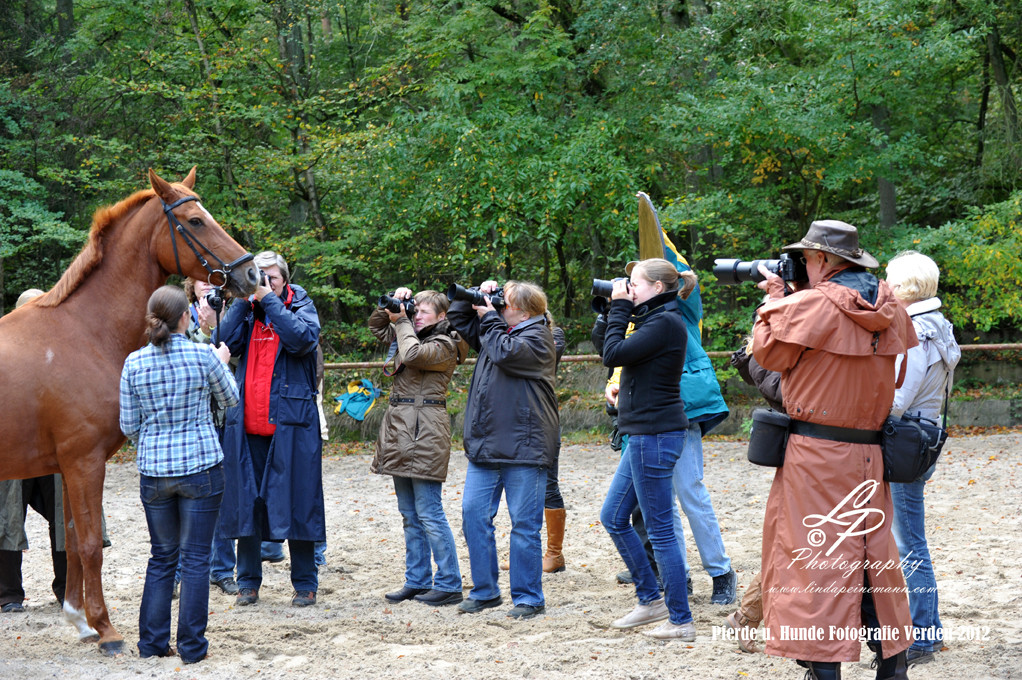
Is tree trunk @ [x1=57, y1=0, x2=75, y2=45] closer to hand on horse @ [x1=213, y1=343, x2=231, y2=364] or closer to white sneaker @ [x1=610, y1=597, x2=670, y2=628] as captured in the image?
hand on horse @ [x1=213, y1=343, x2=231, y2=364]

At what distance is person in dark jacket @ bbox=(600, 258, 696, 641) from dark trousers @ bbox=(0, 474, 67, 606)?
333cm

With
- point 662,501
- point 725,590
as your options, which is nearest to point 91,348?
point 662,501

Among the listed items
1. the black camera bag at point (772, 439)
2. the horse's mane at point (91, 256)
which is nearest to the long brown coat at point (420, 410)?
the horse's mane at point (91, 256)

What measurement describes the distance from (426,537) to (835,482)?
2.73 m

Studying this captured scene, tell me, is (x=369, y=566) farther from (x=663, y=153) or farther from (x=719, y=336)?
(x=663, y=153)

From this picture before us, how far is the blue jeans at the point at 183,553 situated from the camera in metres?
3.86

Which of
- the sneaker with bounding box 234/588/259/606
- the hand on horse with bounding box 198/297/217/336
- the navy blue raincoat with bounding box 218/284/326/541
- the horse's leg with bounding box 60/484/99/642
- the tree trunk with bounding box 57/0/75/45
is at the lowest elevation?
the sneaker with bounding box 234/588/259/606

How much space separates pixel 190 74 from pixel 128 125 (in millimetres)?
1275

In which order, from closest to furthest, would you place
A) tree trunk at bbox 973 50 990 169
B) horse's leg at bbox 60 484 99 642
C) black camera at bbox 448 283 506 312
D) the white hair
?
the white hair
horse's leg at bbox 60 484 99 642
black camera at bbox 448 283 506 312
tree trunk at bbox 973 50 990 169

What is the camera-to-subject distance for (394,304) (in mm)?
4965

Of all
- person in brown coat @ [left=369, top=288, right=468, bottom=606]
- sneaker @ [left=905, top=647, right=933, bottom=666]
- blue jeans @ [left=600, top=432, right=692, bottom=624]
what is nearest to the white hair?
blue jeans @ [left=600, top=432, right=692, bottom=624]

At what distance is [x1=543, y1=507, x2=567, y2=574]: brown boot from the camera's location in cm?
557

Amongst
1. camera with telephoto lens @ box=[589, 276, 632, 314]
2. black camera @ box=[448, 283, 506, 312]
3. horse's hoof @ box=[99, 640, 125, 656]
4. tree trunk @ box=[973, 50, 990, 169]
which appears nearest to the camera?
horse's hoof @ box=[99, 640, 125, 656]

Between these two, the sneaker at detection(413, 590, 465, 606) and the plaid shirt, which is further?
the sneaker at detection(413, 590, 465, 606)
